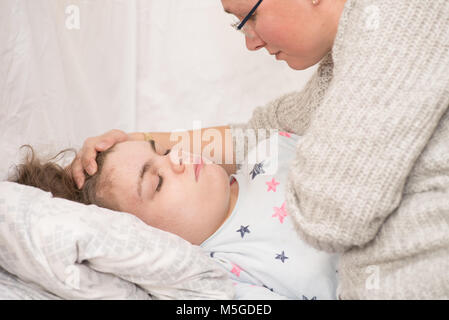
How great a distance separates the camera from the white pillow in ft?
3.30

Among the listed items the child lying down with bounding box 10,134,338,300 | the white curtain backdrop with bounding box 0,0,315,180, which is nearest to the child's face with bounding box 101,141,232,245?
the child lying down with bounding box 10,134,338,300

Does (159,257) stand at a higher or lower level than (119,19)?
lower

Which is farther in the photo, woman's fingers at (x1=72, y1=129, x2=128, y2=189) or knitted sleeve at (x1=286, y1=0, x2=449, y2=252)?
woman's fingers at (x1=72, y1=129, x2=128, y2=189)

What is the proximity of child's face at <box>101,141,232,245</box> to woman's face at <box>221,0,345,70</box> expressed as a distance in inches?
15.6

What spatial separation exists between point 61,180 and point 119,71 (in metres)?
0.66

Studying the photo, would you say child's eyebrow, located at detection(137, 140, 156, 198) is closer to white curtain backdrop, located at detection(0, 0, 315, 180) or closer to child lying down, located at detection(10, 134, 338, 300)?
child lying down, located at detection(10, 134, 338, 300)

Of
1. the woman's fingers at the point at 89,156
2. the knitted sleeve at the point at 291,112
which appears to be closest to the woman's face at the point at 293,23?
the knitted sleeve at the point at 291,112

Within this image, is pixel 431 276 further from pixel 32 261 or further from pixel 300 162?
pixel 32 261

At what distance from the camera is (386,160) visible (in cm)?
91

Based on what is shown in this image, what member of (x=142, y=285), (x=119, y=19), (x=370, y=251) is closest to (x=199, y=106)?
(x=119, y=19)

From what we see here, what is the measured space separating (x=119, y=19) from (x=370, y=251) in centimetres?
134

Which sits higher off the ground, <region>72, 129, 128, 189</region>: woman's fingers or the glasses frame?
the glasses frame

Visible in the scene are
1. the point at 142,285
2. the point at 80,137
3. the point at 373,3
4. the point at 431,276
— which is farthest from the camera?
the point at 80,137

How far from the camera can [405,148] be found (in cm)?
92
